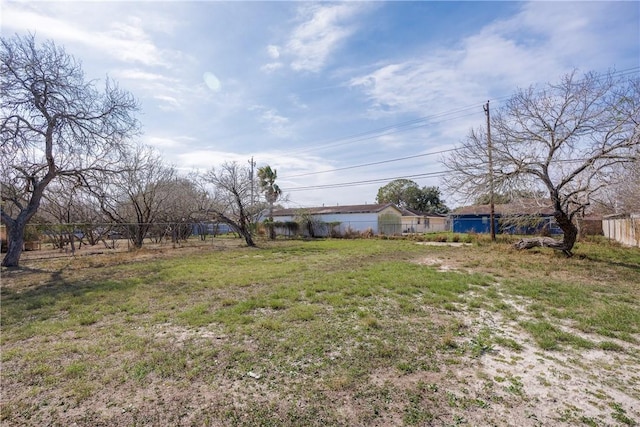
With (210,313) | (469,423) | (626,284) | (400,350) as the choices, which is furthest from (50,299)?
(626,284)

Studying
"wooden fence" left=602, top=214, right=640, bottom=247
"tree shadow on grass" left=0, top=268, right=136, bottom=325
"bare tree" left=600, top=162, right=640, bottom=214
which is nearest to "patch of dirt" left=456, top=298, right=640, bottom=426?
"tree shadow on grass" left=0, top=268, right=136, bottom=325

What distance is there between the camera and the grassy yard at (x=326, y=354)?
2.34 meters

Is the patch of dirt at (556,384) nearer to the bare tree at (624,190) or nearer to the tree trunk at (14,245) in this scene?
the bare tree at (624,190)

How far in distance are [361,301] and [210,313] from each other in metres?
2.56

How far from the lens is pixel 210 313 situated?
480 centimetres

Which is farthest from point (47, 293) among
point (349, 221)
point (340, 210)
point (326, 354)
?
point (340, 210)

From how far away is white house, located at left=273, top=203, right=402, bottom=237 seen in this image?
2592 centimetres

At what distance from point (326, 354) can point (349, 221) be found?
2436 cm

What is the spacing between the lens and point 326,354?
329 centimetres

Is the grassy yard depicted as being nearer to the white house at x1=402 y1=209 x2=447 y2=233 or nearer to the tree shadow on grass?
the tree shadow on grass

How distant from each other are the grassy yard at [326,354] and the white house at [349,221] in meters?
18.7

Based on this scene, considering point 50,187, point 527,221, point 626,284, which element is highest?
point 50,187

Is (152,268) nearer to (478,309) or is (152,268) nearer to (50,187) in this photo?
(50,187)

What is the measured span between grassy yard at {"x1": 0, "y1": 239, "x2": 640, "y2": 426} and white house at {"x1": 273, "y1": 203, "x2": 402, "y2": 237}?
1869cm
